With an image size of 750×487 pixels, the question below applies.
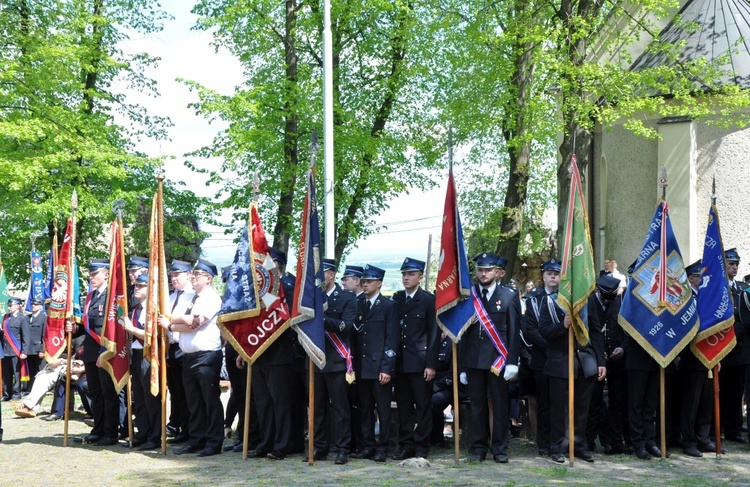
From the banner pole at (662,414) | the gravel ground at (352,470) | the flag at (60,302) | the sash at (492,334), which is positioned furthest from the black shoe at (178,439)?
the banner pole at (662,414)

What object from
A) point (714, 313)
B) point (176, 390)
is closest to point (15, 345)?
point (176, 390)

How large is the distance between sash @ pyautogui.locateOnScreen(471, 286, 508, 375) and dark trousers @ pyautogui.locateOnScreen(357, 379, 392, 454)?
1204mm

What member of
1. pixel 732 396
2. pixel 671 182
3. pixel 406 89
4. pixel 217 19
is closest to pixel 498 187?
pixel 406 89

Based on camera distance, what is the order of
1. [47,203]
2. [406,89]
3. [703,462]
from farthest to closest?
[406,89] → [47,203] → [703,462]

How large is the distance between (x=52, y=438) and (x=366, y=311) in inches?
190

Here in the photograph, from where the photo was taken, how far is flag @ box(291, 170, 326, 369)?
10.1 m

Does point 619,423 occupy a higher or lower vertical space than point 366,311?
lower

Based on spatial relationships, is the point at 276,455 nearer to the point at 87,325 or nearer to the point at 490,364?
the point at 490,364

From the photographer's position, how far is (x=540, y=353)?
35.6 ft

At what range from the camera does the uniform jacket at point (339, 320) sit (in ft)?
34.0

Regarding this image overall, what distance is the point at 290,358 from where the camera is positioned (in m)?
10.7

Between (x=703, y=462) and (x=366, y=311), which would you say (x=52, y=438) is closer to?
(x=366, y=311)

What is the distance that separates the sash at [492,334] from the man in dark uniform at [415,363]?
491mm

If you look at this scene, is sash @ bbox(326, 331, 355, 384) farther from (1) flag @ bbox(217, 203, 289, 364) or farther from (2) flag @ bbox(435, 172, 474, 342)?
(2) flag @ bbox(435, 172, 474, 342)
